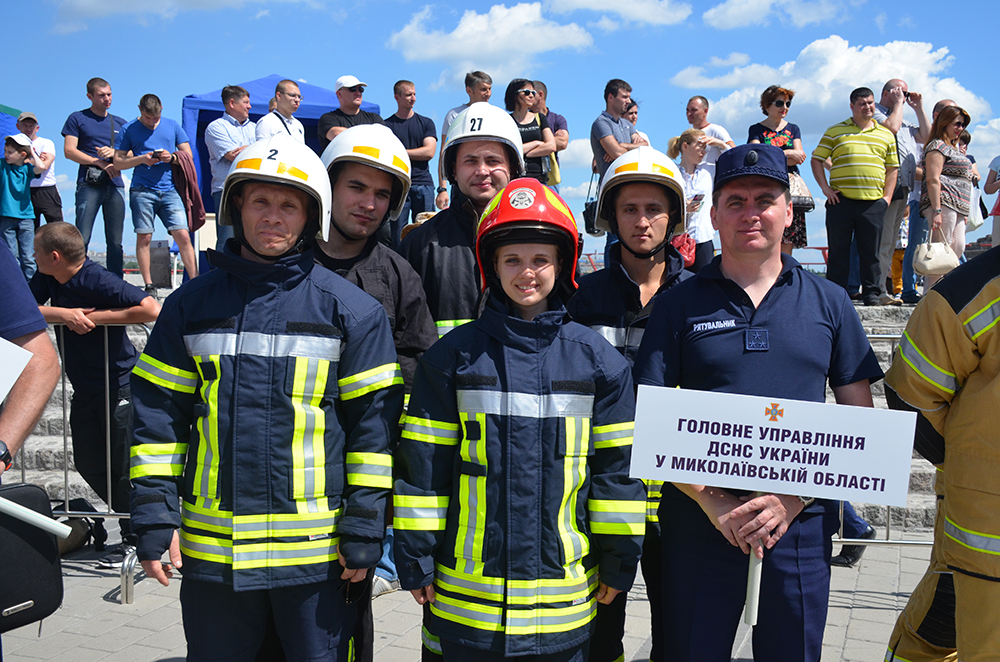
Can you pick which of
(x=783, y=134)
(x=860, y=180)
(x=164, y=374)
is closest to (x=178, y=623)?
(x=164, y=374)

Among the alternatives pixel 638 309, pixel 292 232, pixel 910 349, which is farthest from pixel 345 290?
pixel 910 349

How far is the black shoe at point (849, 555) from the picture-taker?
5727mm

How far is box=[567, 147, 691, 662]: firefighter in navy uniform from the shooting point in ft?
11.2

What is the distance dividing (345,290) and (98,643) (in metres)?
2.98

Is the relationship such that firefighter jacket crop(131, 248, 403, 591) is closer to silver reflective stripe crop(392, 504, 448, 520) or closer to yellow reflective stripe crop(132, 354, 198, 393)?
yellow reflective stripe crop(132, 354, 198, 393)

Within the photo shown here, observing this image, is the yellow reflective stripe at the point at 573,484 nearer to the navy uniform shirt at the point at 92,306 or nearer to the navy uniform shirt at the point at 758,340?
the navy uniform shirt at the point at 758,340

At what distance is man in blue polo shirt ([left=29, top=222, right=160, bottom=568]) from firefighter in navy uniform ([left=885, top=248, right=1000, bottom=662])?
16.2ft

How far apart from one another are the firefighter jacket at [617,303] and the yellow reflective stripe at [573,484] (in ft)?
2.27

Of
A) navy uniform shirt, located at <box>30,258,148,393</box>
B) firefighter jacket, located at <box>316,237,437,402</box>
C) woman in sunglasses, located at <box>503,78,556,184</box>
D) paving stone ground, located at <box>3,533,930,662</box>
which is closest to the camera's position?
firefighter jacket, located at <box>316,237,437,402</box>

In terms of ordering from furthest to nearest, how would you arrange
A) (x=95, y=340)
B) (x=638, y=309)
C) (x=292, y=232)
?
(x=95, y=340), (x=638, y=309), (x=292, y=232)

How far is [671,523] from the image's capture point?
2945 mm

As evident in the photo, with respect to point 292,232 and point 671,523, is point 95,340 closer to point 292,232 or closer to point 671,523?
point 292,232

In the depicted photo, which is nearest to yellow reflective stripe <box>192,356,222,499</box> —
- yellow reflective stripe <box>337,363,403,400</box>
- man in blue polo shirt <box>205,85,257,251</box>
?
yellow reflective stripe <box>337,363,403,400</box>

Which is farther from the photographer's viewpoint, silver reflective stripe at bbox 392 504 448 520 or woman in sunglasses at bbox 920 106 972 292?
woman in sunglasses at bbox 920 106 972 292
